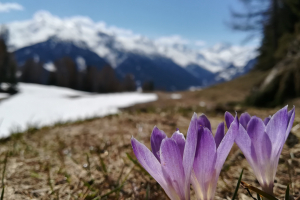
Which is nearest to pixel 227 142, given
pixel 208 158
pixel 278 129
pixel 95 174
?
pixel 208 158

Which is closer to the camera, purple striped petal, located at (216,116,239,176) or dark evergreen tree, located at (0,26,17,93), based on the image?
purple striped petal, located at (216,116,239,176)

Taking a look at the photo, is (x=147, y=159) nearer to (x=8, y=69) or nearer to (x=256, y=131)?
(x=256, y=131)

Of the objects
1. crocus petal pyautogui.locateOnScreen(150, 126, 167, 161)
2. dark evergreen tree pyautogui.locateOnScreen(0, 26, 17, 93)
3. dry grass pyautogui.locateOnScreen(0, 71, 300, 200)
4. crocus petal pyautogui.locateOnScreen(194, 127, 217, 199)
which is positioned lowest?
dry grass pyautogui.locateOnScreen(0, 71, 300, 200)

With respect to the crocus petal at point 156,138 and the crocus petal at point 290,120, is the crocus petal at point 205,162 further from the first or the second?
the crocus petal at point 290,120

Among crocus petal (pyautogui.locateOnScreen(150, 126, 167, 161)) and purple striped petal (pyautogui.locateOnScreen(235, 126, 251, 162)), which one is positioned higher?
crocus petal (pyautogui.locateOnScreen(150, 126, 167, 161))

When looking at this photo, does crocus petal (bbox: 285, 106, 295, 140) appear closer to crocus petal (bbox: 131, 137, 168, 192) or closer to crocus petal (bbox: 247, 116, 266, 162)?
crocus petal (bbox: 247, 116, 266, 162)

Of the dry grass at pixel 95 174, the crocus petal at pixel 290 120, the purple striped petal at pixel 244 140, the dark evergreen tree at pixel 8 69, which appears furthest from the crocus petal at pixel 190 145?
the dark evergreen tree at pixel 8 69

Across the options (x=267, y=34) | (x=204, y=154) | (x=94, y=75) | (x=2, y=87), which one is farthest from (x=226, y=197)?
(x=94, y=75)

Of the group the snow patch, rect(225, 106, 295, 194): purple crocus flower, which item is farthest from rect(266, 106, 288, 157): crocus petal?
the snow patch
